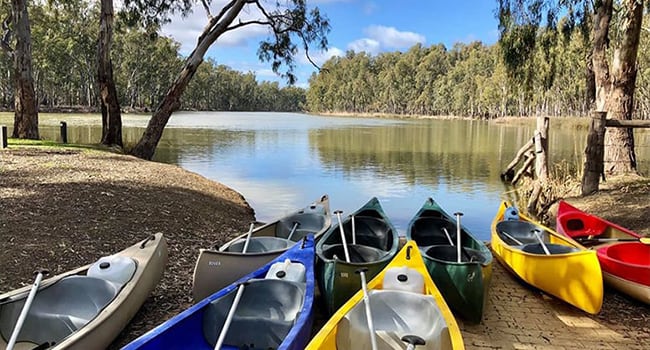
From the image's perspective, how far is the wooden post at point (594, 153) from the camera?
815 centimetres

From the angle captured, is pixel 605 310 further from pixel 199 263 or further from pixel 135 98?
pixel 135 98

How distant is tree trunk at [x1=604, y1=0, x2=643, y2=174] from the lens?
9766mm

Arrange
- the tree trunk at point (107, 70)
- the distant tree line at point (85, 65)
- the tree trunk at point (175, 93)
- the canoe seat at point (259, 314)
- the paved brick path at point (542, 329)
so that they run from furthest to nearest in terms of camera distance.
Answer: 1. the distant tree line at point (85, 65)
2. the tree trunk at point (175, 93)
3. the tree trunk at point (107, 70)
4. the paved brick path at point (542, 329)
5. the canoe seat at point (259, 314)

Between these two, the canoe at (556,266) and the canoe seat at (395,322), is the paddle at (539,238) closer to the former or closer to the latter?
the canoe at (556,266)

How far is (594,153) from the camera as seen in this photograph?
8.25 metres

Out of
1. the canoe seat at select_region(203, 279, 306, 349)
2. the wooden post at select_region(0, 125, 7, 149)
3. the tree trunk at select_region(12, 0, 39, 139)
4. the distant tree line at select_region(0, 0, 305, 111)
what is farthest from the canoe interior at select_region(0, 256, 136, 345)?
the distant tree line at select_region(0, 0, 305, 111)

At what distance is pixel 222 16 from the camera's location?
13.5 meters

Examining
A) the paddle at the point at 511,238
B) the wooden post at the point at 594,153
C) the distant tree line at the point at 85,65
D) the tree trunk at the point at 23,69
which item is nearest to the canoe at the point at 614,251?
the paddle at the point at 511,238

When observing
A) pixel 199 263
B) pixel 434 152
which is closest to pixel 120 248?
pixel 199 263

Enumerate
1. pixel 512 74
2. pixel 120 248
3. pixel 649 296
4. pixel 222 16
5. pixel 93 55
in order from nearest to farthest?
1. pixel 649 296
2. pixel 120 248
3. pixel 512 74
4. pixel 222 16
5. pixel 93 55

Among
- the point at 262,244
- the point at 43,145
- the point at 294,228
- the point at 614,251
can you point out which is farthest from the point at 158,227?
the point at 43,145

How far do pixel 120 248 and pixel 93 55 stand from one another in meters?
50.3

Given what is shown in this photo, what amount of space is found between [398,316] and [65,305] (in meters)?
2.29

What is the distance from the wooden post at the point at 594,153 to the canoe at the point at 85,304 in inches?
293
